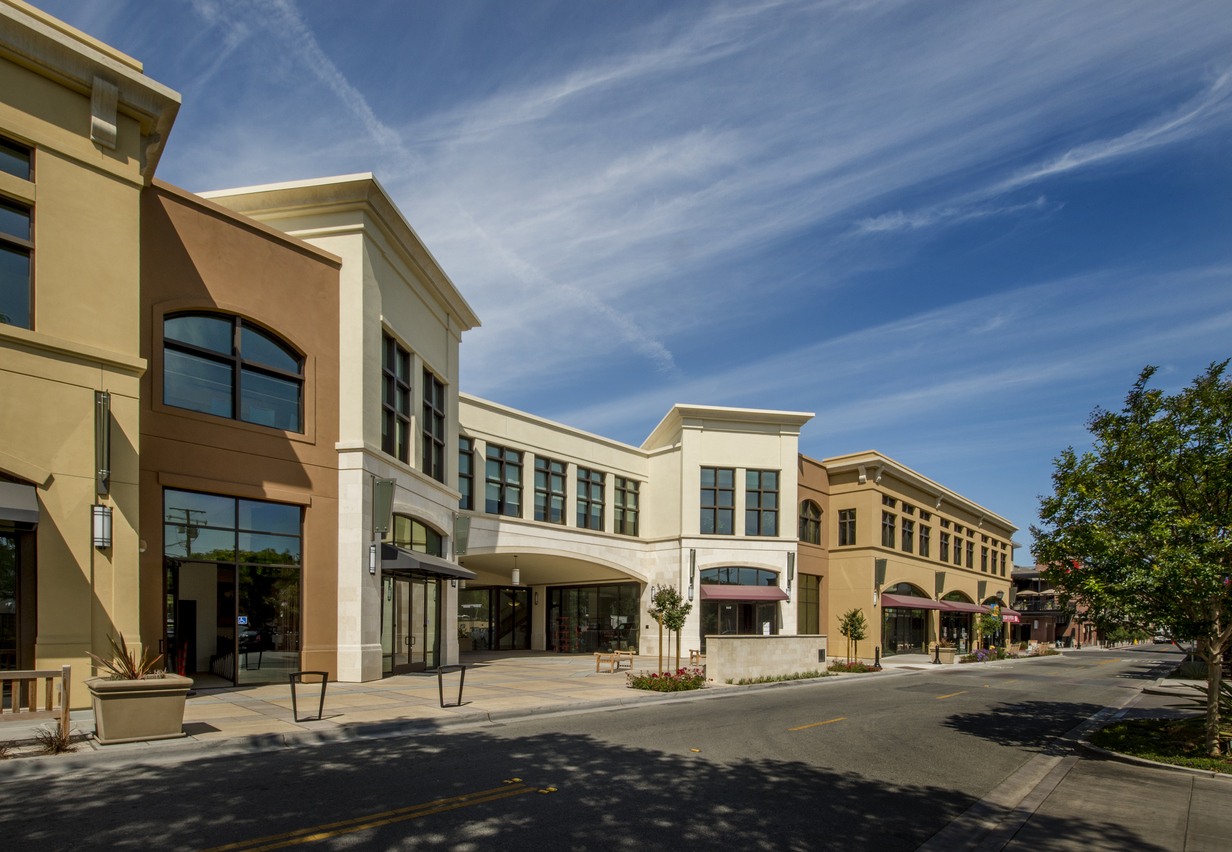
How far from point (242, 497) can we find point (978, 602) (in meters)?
53.2

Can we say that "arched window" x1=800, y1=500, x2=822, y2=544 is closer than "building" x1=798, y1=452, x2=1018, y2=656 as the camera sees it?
Yes

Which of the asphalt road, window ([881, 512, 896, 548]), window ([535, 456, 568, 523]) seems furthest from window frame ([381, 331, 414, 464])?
window ([881, 512, 896, 548])

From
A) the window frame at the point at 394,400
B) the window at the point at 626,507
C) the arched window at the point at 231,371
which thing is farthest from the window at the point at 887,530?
the arched window at the point at 231,371

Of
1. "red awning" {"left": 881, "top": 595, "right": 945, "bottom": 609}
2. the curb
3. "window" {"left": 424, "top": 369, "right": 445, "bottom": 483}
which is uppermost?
"window" {"left": 424, "top": 369, "right": 445, "bottom": 483}

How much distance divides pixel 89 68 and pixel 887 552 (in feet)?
133

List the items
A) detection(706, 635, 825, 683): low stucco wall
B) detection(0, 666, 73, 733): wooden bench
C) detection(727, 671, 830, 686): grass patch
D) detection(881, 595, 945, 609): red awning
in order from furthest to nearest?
detection(881, 595, 945, 609): red awning < detection(727, 671, 830, 686): grass patch < detection(706, 635, 825, 683): low stucco wall < detection(0, 666, 73, 733): wooden bench

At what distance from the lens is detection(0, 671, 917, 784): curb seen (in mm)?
9241

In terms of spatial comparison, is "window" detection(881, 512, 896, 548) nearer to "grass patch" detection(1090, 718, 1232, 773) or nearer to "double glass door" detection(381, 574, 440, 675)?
"double glass door" detection(381, 574, 440, 675)

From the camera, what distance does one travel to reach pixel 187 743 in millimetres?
10461

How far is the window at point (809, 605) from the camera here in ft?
133

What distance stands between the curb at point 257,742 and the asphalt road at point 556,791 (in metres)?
0.30

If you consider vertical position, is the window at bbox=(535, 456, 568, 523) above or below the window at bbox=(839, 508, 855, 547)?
above

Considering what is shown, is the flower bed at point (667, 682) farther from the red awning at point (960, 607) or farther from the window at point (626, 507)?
the red awning at point (960, 607)

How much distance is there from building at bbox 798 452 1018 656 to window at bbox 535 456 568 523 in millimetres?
13368
